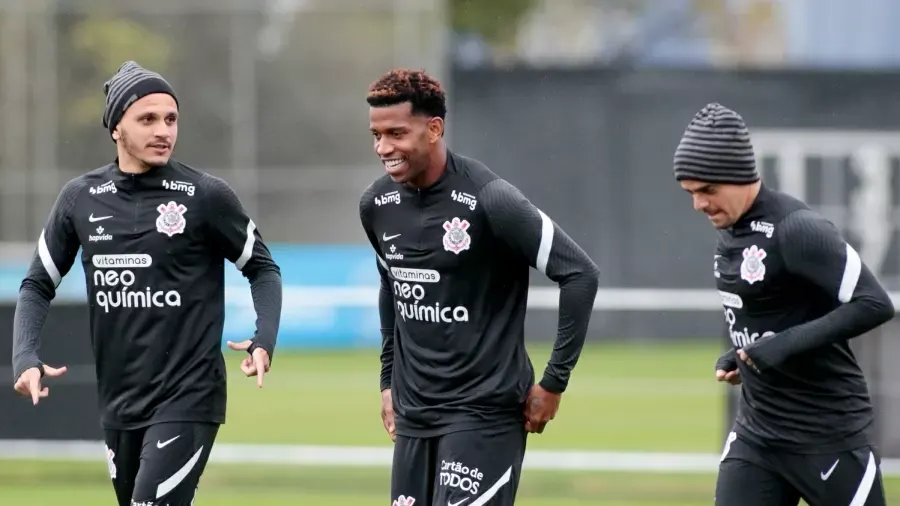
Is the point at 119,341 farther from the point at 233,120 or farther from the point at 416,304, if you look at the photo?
the point at 233,120

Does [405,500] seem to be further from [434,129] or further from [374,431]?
[374,431]

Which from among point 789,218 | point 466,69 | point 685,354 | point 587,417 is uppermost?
point 789,218

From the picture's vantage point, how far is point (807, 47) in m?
28.7

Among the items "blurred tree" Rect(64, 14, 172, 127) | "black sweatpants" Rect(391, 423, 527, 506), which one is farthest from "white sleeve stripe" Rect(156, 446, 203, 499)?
"blurred tree" Rect(64, 14, 172, 127)

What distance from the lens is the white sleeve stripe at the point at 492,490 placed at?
6270 mm

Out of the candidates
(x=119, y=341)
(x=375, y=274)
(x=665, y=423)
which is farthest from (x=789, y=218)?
(x=375, y=274)

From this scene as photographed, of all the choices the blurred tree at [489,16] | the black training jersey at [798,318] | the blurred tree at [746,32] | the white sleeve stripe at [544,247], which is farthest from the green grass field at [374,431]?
the blurred tree at [489,16]

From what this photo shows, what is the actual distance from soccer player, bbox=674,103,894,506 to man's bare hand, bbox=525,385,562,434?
78cm

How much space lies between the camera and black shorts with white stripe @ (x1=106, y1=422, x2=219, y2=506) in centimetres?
655

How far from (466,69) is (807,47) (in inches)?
262

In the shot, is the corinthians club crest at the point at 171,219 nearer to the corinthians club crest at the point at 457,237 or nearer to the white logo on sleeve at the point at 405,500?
the corinthians club crest at the point at 457,237

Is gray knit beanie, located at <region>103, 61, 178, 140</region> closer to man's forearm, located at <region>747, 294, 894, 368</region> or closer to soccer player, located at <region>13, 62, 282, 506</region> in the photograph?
soccer player, located at <region>13, 62, 282, 506</region>

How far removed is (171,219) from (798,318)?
8.96 feet

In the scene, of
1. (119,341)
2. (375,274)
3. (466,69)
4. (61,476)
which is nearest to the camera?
(119,341)
